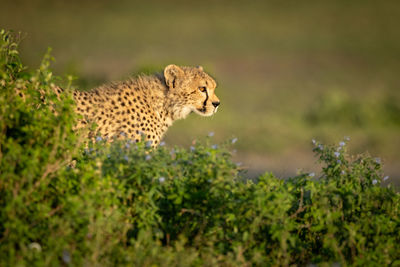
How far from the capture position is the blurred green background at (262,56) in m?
13.1

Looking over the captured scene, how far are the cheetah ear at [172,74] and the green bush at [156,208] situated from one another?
1589mm

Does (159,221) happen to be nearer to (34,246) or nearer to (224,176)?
(224,176)

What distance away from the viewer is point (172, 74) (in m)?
A: 5.59

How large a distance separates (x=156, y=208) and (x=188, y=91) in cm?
204

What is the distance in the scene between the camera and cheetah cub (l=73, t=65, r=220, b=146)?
5.27 metres

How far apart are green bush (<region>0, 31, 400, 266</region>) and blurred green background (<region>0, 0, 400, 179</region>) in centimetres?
572

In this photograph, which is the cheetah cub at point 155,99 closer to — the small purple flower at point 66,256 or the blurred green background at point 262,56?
the small purple flower at point 66,256

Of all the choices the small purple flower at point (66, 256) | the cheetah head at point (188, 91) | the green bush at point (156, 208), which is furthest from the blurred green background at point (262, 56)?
the small purple flower at point (66, 256)

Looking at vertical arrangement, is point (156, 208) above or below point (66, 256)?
above

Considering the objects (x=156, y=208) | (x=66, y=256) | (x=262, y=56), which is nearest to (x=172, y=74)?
(x=156, y=208)

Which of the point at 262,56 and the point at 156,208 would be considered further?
the point at 262,56

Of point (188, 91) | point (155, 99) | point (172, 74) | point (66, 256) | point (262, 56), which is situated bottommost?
point (66, 256)

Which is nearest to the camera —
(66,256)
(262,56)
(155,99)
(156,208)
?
(66,256)

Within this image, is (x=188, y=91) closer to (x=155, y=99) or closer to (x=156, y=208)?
(x=155, y=99)
